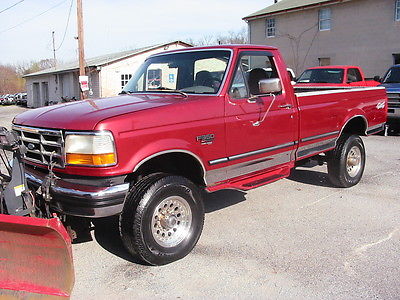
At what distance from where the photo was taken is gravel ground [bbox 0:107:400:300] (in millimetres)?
3506

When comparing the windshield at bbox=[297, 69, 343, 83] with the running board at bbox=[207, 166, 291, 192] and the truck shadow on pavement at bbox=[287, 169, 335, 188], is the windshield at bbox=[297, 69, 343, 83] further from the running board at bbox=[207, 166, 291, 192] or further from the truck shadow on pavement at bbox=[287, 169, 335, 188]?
the running board at bbox=[207, 166, 291, 192]

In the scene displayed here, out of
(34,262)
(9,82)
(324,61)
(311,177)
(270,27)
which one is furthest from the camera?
(9,82)

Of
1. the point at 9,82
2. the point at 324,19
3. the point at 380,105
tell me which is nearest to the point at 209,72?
→ the point at 380,105

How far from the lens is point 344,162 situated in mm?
6309

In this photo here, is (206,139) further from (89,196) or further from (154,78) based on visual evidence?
(154,78)

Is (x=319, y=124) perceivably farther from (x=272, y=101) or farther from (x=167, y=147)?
(x=167, y=147)

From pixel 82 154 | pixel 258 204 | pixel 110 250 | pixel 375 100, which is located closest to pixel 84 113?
pixel 82 154

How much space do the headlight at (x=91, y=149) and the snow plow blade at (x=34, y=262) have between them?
62 cm

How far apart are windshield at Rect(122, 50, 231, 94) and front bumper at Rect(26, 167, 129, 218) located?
1572mm

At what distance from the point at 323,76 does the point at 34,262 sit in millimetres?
12344

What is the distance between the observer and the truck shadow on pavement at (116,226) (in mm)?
4320

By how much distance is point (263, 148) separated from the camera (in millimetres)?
4844

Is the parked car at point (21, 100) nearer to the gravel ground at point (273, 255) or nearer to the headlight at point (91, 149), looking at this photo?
the gravel ground at point (273, 255)

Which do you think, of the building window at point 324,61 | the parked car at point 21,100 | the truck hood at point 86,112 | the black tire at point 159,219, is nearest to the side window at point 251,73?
the truck hood at point 86,112
